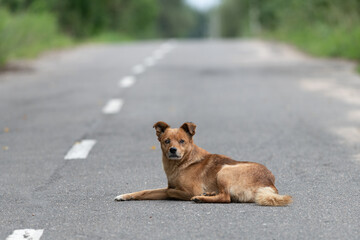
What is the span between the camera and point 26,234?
5328mm

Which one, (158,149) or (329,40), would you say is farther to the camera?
(329,40)

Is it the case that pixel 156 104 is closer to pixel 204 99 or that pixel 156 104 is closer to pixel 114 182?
pixel 204 99

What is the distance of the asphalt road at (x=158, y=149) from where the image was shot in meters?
5.57

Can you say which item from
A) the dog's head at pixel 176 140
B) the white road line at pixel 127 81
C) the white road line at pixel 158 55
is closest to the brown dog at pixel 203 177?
the dog's head at pixel 176 140

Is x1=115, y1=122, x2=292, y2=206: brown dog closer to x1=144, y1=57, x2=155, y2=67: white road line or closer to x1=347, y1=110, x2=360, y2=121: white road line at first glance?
x1=347, y1=110, x2=360, y2=121: white road line

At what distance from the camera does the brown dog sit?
236 inches

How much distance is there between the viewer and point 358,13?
84.5 ft

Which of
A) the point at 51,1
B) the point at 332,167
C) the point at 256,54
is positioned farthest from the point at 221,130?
the point at 51,1

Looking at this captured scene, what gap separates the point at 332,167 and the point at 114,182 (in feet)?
7.64

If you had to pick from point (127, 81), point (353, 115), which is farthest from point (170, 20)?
point (353, 115)

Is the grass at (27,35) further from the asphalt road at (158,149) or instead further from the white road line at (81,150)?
the white road line at (81,150)

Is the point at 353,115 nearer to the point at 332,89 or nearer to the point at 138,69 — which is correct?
the point at 332,89

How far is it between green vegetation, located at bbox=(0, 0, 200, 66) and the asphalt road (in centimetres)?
164

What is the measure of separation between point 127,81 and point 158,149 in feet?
29.0
